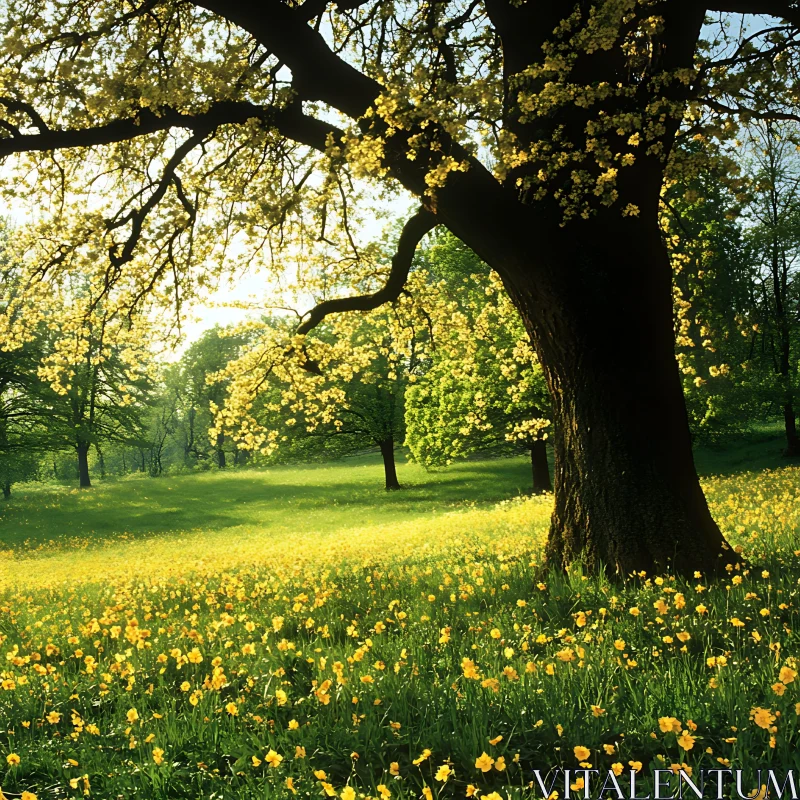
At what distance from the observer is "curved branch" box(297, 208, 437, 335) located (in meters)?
8.17

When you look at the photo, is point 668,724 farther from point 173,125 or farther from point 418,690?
point 173,125

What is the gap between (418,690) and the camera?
3908 mm

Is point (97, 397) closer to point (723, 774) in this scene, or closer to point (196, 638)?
point (196, 638)

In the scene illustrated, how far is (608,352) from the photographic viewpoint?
6406 millimetres

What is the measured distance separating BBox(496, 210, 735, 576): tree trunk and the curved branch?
6.68 feet

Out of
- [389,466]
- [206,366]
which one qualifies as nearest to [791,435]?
[389,466]

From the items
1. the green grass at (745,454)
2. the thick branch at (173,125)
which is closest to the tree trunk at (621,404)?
the thick branch at (173,125)

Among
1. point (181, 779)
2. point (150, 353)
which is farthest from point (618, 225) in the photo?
point (150, 353)

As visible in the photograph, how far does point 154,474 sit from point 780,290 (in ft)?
194

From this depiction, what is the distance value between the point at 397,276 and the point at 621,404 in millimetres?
3909

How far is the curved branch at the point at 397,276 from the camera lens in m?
8.17

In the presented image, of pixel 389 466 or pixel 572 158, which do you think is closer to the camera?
pixel 572 158

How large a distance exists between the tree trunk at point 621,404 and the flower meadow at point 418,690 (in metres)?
0.42

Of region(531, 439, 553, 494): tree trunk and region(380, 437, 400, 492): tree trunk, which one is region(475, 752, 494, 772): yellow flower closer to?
region(531, 439, 553, 494): tree trunk
